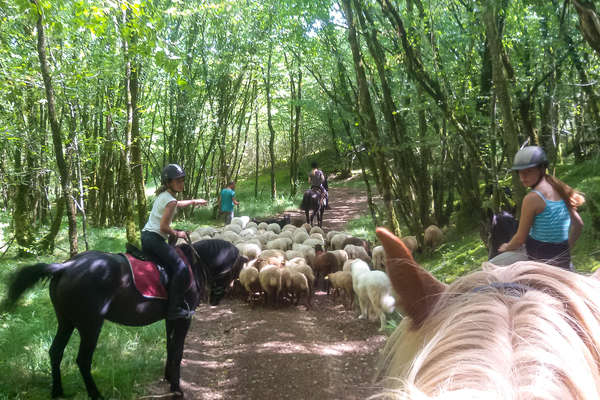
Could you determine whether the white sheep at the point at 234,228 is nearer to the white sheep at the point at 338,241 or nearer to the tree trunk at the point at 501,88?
the white sheep at the point at 338,241

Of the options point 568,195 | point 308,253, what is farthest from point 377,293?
point 568,195

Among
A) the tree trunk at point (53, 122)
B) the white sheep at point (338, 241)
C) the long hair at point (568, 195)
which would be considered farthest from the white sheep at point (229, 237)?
the long hair at point (568, 195)

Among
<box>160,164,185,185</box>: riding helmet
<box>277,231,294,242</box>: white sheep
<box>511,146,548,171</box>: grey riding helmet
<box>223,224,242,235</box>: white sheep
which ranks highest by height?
<box>160,164,185,185</box>: riding helmet

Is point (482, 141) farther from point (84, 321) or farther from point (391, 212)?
point (84, 321)

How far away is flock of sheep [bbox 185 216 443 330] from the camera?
Answer: 22.3 feet

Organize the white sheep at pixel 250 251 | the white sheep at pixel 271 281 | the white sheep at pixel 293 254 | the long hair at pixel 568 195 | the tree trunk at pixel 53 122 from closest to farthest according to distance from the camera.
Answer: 1. the long hair at pixel 568 195
2. the tree trunk at pixel 53 122
3. the white sheep at pixel 271 281
4. the white sheep at pixel 293 254
5. the white sheep at pixel 250 251

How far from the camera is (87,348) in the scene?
13.3 ft

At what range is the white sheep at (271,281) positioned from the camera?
25.5 feet

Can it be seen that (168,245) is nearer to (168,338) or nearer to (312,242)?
(168,338)

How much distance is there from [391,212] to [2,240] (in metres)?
11.4

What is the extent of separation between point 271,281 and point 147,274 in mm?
3625

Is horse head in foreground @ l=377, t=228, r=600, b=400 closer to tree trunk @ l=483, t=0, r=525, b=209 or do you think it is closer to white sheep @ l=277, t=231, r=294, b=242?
tree trunk @ l=483, t=0, r=525, b=209

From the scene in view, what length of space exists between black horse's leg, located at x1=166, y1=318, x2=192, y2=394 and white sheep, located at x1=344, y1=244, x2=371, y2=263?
216 inches

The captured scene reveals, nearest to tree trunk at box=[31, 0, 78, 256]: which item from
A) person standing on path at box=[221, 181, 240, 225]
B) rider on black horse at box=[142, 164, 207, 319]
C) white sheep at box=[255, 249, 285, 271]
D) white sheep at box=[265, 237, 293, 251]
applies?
rider on black horse at box=[142, 164, 207, 319]
